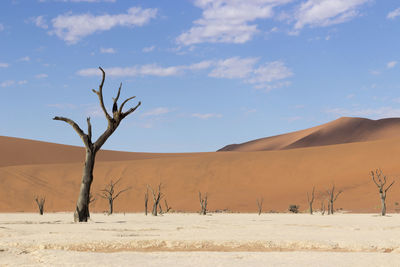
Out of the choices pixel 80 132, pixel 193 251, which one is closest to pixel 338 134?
pixel 80 132

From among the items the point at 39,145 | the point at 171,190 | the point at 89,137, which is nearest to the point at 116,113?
the point at 89,137

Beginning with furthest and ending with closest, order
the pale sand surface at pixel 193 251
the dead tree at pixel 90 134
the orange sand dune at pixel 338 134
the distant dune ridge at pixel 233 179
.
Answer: the orange sand dune at pixel 338 134
the distant dune ridge at pixel 233 179
the dead tree at pixel 90 134
the pale sand surface at pixel 193 251

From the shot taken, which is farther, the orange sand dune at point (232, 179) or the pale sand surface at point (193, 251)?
the orange sand dune at point (232, 179)

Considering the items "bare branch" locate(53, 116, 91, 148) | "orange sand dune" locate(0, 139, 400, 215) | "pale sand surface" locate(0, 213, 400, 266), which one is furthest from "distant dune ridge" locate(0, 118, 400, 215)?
"pale sand surface" locate(0, 213, 400, 266)

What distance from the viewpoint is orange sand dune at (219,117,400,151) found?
112125 millimetres

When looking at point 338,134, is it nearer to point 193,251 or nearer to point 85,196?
point 85,196

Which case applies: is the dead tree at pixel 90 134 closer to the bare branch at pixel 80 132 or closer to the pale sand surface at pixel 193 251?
the bare branch at pixel 80 132

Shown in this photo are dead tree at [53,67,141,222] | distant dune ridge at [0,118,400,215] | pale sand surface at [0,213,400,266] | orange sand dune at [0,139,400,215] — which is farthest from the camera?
orange sand dune at [0,139,400,215]

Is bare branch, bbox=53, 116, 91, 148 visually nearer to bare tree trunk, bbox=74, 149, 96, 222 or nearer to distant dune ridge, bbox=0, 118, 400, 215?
bare tree trunk, bbox=74, 149, 96, 222

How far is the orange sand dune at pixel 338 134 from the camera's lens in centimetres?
11212

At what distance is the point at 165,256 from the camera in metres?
9.37

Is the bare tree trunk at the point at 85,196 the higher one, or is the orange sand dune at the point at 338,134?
the orange sand dune at the point at 338,134

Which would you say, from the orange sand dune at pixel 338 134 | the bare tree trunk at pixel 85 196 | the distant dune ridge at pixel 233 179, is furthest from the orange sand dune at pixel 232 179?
the orange sand dune at pixel 338 134

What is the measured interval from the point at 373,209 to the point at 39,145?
58898mm
